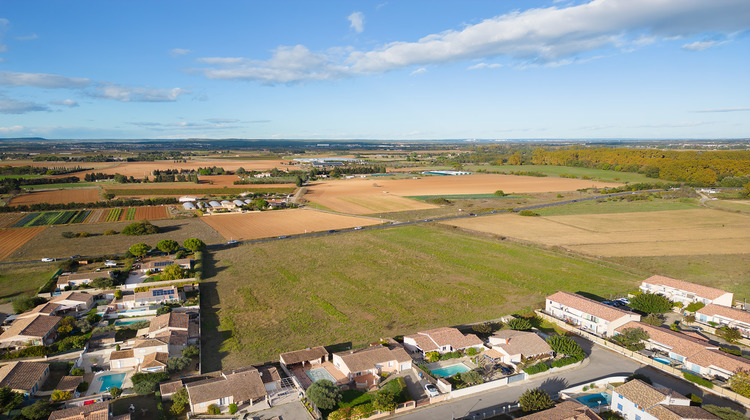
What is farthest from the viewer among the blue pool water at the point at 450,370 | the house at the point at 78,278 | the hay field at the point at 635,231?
the hay field at the point at 635,231

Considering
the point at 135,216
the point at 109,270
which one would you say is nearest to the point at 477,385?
the point at 109,270

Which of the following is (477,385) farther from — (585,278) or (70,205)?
(70,205)

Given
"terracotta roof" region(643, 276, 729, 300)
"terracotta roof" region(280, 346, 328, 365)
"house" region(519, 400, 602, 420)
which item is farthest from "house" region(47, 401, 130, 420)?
"terracotta roof" region(643, 276, 729, 300)

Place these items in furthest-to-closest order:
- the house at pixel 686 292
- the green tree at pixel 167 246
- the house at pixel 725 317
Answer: the green tree at pixel 167 246
the house at pixel 686 292
the house at pixel 725 317

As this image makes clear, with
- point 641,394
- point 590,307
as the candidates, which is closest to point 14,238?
point 590,307

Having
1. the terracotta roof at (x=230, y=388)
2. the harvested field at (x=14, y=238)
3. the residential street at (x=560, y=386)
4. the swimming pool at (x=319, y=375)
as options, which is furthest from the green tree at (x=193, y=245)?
the residential street at (x=560, y=386)

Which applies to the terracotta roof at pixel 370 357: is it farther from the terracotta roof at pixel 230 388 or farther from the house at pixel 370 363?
the terracotta roof at pixel 230 388

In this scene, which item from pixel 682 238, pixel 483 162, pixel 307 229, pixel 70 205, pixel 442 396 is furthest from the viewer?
pixel 483 162
